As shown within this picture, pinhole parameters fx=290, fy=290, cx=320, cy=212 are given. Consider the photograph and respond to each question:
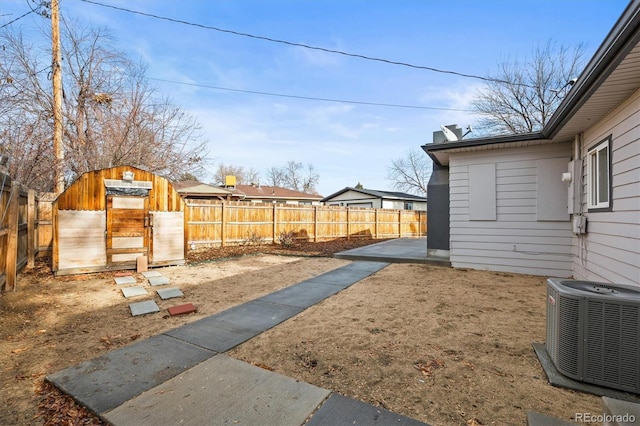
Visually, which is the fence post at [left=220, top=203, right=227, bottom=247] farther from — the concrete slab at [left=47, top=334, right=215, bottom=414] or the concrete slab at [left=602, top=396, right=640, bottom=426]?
the concrete slab at [left=602, top=396, right=640, bottom=426]

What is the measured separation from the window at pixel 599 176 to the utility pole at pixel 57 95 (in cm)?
1224

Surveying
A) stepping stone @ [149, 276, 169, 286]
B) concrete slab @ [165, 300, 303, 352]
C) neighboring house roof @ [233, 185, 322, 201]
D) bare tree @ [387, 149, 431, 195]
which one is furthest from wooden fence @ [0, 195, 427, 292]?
bare tree @ [387, 149, 431, 195]

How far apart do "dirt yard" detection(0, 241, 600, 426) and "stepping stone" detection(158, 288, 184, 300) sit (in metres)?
0.13

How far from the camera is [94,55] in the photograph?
34.0 feet

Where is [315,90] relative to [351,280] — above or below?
above

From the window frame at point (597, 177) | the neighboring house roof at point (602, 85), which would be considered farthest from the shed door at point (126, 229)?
the window frame at point (597, 177)

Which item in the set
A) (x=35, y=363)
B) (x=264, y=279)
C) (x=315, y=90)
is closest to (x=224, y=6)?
(x=315, y=90)

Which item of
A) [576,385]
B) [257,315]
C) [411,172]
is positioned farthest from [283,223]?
[411,172]

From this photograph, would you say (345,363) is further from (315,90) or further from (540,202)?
(315,90)

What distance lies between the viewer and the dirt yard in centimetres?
204

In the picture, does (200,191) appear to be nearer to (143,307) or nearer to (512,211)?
(143,307)

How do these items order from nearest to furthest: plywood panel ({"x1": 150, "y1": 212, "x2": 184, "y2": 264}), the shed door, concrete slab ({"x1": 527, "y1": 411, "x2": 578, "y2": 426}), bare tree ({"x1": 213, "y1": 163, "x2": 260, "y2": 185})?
concrete slab ({"x1": 527, "y1": 411, "x2": 578, "y2": 426}) < the shed door < plywood panel ({"x1": 150, "y1": 212, "x2": 184, "y2": 264}) < bare tree ({"x1": 213, "y1": 163, "x2": 260, "y2": 185})

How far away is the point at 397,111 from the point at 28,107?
13.1 m

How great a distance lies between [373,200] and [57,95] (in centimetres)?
1997
